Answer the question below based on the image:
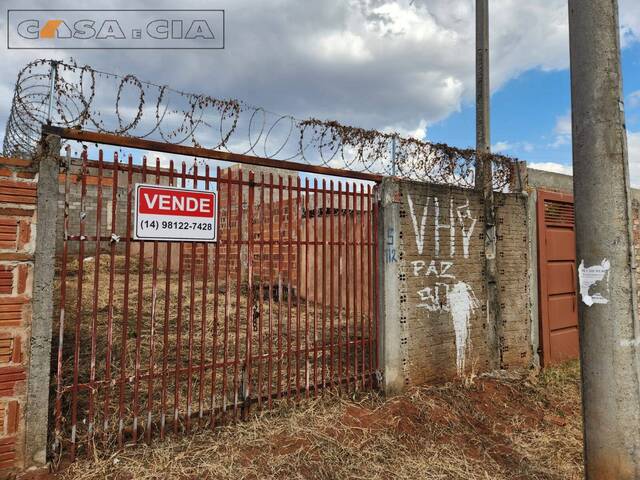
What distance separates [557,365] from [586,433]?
12.6 ft

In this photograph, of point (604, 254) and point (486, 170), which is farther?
point (486, 170)

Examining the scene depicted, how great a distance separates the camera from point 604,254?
277 centimetres

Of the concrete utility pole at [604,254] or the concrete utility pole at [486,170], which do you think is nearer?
the concrete utility pole at [604,254]

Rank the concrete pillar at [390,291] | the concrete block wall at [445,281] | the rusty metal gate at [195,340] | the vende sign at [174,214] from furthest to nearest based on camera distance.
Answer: the concrete block wall at [445,281] < the concrete pillar at [390,291] < the vende sign at [174,214] < the rusty metal gate at [195,340]

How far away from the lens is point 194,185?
3605 millimetres

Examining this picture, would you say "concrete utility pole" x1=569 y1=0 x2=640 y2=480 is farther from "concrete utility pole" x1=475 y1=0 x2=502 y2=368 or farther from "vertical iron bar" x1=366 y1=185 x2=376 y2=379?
"concrete utility pole" x1=475 y1=0 x2=502 y2=368

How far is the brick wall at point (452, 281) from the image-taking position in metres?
4.96

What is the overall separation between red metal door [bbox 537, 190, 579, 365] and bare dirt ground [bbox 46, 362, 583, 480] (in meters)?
1.47

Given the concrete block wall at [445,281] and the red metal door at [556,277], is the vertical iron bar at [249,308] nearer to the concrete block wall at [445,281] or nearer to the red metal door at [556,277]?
the concrete block wall at [445,281]

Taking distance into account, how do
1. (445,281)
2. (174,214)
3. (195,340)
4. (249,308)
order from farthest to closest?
(195,340), (445,281), (249,308), (174,214)

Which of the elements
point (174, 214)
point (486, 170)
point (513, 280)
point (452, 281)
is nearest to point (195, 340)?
point (174, 214)

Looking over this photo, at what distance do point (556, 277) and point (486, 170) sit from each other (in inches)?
79.9

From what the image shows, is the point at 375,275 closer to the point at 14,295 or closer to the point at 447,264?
the point at 447,264

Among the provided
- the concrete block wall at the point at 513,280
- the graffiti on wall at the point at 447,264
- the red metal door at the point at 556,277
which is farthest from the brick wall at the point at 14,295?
the red metal door at the point at 556,277
